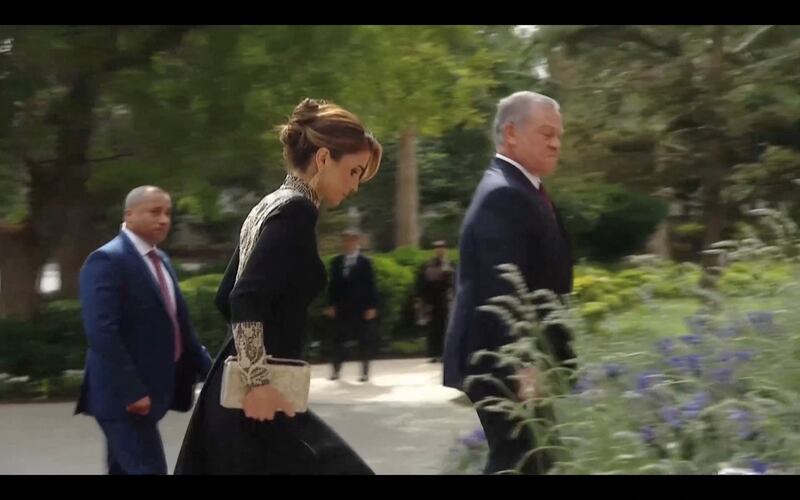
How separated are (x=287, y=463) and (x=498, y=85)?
9.11 feet

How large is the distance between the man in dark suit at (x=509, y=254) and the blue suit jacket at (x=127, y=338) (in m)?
1.27

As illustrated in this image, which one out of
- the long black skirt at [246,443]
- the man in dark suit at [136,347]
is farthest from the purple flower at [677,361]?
the man in dark suit at [136,347]

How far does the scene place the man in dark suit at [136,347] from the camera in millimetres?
4254

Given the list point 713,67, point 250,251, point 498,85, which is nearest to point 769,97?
point 713,67

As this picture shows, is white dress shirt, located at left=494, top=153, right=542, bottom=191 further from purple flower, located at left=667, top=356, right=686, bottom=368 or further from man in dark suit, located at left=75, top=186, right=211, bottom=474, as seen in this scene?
man in dark suit, located at left=75, top=186, right=211, bottom=474

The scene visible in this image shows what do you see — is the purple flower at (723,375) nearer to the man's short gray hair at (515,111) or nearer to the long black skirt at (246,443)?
Answer: the man's short gray hair at (515,111)

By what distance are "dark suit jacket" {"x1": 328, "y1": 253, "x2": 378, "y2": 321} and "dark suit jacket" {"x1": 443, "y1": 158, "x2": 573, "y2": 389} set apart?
150 cm

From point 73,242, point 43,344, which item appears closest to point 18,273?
point 43,344

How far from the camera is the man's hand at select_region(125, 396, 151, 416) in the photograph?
14.0ft

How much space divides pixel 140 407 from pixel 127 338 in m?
0.31

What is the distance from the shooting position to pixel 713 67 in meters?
5.98

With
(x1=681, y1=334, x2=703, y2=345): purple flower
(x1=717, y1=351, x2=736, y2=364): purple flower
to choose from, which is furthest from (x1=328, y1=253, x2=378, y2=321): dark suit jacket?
(x1=717, y1=351, x2=736, y2=364): purple flower

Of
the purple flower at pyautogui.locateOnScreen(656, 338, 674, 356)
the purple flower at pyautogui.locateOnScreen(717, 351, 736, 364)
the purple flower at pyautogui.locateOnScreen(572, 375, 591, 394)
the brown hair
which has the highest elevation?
the brown hair
